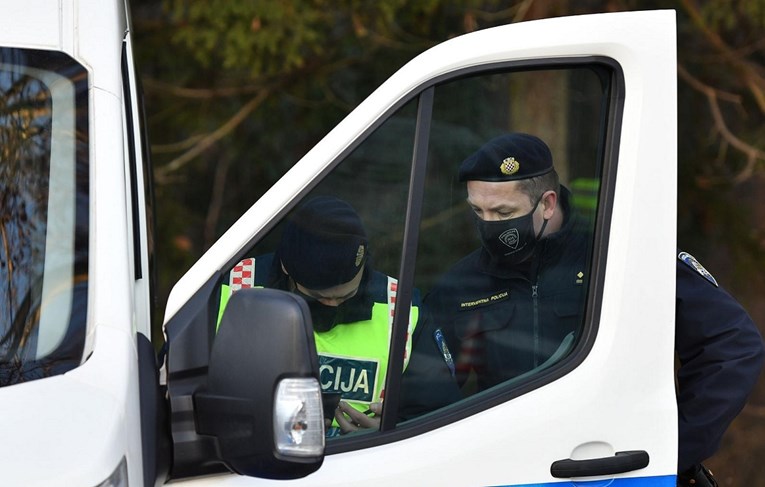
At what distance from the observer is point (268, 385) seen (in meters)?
1.87

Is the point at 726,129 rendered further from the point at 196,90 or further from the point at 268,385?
the point at 268,385

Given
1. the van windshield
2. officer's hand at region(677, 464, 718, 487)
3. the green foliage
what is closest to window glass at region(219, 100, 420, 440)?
the van windshield

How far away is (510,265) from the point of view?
2.38 metres

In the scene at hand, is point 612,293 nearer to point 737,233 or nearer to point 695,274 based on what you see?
point 695,274

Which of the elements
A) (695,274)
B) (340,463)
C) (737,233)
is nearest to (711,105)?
(737,233)

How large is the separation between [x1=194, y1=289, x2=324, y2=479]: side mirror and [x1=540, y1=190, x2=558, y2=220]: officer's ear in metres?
0.71

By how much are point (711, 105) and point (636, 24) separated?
5.00 m

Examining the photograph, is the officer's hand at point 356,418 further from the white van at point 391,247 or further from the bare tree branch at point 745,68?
the bare tree branch at point 745,68

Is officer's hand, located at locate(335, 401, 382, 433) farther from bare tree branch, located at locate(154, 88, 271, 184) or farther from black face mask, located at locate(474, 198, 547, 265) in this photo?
bare tree branch, located at locate(154, 88, 271, 184)

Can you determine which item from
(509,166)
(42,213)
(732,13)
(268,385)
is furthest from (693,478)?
(732,13)

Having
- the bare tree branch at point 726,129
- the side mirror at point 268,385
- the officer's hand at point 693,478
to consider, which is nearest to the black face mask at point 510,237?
the side mirror at point 268,385

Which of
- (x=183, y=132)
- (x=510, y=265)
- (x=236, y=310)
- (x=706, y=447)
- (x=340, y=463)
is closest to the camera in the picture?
(x=236, y=310)

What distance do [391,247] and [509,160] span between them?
0.32 m

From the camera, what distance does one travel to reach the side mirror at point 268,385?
186 centimetres
